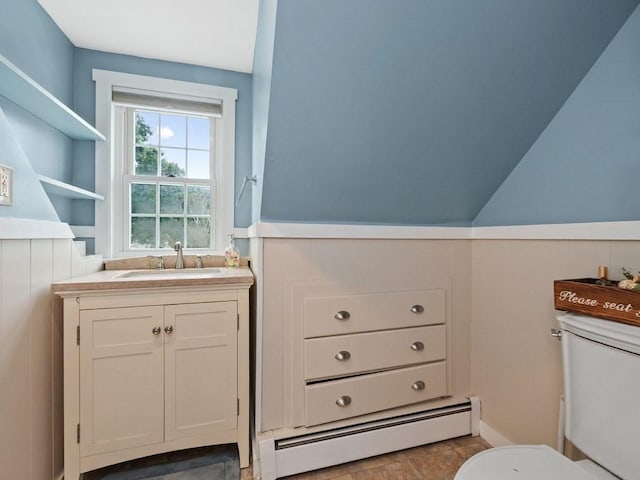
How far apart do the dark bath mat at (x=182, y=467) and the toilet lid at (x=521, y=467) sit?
3.49ft

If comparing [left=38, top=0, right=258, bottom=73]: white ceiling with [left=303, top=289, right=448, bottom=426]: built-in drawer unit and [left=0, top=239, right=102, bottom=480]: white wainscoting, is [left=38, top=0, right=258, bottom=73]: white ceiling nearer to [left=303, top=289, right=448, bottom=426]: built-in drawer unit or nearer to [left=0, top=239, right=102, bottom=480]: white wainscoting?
[left=0, top=239, right=102, bottom=480]: white wainscoting

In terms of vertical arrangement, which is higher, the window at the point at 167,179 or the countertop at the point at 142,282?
the window at the point at 167,179

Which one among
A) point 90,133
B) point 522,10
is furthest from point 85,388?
point 522,10

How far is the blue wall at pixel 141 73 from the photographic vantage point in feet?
6.21

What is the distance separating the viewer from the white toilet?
85cm

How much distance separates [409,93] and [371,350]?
48.0 inches

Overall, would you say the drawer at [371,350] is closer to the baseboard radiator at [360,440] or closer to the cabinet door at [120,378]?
the baseboard radiator at [360,440]

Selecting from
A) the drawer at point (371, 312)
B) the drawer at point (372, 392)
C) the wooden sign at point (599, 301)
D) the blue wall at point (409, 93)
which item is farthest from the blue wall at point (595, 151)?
the drawer at point (372, 392)

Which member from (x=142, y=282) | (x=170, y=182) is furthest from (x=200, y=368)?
(x=170, y=182)

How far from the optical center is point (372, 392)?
1.55 m

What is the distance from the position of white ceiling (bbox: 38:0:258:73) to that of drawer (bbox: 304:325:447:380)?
5.76ft

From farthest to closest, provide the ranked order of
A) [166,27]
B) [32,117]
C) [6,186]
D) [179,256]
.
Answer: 1. [179,256]
2. [166,27]
3. [32,117]
4. [6,186]

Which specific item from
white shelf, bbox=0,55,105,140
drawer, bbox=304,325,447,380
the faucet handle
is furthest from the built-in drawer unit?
white shelf, bbox=0,55,105,140

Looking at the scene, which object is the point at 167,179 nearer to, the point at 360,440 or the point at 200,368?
the point at 200,368
